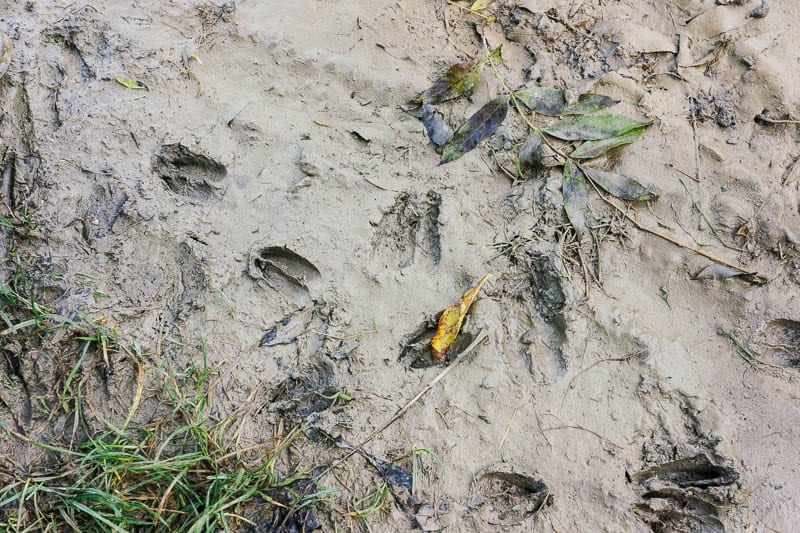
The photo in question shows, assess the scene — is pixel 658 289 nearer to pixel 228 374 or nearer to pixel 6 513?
pixel 228 374

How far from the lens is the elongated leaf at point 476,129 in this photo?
2041 millimetres

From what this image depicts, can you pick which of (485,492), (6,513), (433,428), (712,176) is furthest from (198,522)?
(712,176)

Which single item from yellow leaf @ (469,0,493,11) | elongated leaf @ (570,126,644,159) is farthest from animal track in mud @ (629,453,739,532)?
yellow leaf @ (469,0,493,11)

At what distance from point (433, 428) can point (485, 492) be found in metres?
0.23

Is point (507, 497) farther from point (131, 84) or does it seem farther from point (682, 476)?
point (131, 84)

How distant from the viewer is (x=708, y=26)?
222 centimetres

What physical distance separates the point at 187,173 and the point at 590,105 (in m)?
1.44

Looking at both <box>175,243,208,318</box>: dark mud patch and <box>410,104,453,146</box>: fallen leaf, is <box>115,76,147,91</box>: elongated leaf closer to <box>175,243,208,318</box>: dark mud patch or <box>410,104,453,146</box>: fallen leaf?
<box>175,243,208,318</box>: dark mud patch

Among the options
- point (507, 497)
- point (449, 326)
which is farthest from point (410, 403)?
point (507, 497)

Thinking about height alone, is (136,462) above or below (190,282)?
below

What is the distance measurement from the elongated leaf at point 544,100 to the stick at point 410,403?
2.84 feet

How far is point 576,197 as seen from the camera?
196 centimetres

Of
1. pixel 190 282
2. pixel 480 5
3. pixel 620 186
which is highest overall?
pixel 480 5

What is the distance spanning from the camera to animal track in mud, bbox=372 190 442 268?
1922 millimetres
